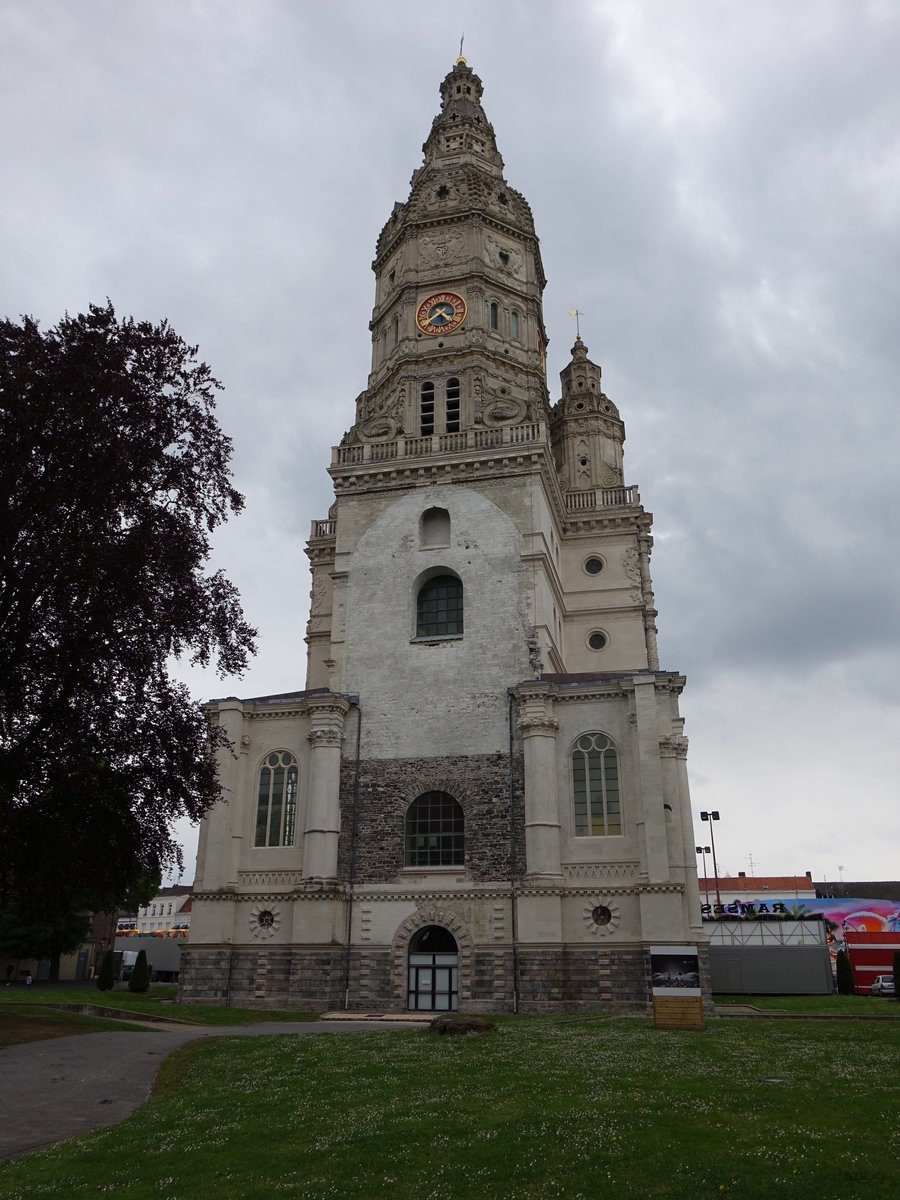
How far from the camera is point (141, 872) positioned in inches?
1015

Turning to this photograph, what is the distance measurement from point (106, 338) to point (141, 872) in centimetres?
1408

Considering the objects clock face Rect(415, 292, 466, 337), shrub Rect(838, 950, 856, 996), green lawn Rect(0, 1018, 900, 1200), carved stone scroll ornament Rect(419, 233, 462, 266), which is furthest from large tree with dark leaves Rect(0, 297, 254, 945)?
shrub Rect(838, 950, 856, 996)

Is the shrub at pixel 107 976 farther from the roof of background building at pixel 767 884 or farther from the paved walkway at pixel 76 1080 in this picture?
the roof of background building at pixel 767 884

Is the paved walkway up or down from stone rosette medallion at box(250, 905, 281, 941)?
down

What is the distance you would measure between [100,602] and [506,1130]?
13855mm

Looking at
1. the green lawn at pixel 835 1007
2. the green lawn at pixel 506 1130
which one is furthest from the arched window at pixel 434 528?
the green lawn at pixel 506 1130

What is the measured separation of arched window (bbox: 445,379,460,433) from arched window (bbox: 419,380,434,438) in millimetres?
847

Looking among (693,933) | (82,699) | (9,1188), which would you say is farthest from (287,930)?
(9,1188)

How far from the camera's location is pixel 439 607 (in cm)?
4400

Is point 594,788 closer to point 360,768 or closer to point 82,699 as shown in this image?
point 360,768

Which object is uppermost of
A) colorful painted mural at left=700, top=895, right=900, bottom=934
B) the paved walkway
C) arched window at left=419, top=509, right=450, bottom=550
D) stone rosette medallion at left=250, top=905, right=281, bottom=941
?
arched window at left=419, top=509, right=450, bottom=550

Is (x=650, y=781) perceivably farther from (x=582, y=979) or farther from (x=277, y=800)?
(x=277, y=800)

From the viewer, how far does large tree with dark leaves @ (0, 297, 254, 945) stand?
67.7 ft

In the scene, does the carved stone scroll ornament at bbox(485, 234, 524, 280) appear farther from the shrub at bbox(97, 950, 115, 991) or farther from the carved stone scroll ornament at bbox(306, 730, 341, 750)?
the shrub at bbox(97, 950, 115, 991)
